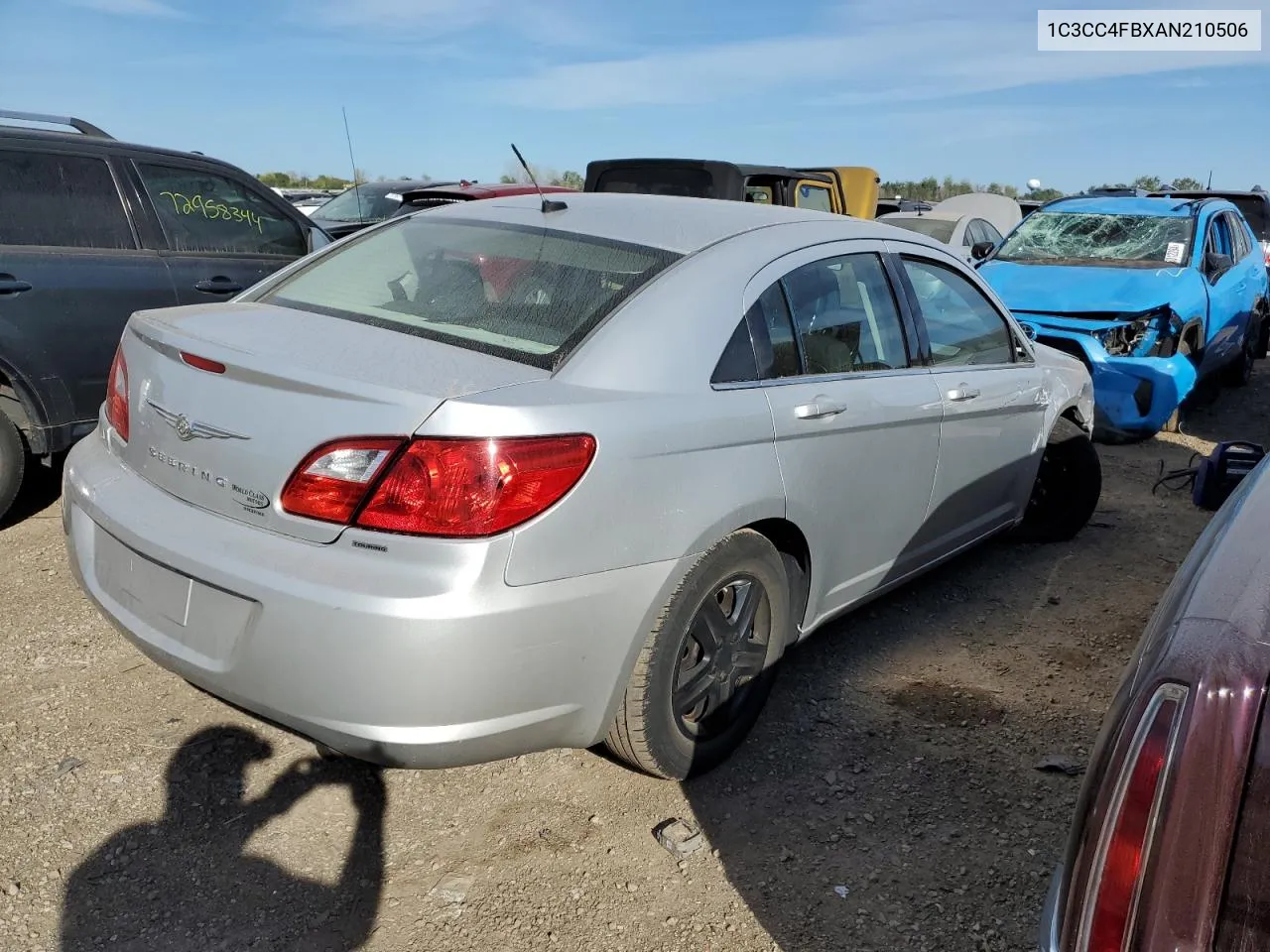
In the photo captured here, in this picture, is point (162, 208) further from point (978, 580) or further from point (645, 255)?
point (978, 580)

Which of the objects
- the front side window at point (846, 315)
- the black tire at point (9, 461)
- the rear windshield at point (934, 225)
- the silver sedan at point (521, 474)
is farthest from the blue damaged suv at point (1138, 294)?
the black tire at point (9, 461)

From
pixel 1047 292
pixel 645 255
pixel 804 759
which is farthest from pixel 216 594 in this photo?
pixel 1047 292

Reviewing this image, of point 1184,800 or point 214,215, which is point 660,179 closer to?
point 214,215

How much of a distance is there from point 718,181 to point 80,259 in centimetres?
501

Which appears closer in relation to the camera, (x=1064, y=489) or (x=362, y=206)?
(x=1064, y=489)

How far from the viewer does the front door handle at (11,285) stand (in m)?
4.32

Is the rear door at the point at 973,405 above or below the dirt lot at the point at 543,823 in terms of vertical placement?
above

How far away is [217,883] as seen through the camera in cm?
246

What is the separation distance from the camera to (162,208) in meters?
5.08

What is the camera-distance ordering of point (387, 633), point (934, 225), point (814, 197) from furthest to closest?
point (934, 225) → point (814, 197) → point (387, 633)

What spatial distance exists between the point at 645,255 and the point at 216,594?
1.42 meters

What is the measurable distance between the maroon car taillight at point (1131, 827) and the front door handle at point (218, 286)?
4817mm

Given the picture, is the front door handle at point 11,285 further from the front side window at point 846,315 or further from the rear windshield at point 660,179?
the rear windshield at point 660,179

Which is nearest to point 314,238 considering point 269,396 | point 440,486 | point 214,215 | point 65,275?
point 214,215
